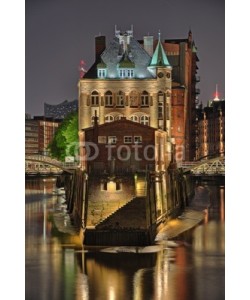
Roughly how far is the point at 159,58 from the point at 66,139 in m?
1.43

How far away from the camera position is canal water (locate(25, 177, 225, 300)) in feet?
24.7

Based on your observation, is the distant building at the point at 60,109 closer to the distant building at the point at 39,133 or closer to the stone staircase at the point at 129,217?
the distant building at the point at 39,133

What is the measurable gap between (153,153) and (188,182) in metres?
2.04

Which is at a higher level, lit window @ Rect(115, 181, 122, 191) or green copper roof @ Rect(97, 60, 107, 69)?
green copper roof @ Rect(97, 60, 107, 69)

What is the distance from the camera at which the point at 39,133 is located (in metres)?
8.51

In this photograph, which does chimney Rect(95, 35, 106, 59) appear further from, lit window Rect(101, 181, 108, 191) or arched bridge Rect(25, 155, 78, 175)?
lit window Rect(101, 181, 108, 191)

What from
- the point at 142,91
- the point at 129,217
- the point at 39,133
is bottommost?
the point at 129,217

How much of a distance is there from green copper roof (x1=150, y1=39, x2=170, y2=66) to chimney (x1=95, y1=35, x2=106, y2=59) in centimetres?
65

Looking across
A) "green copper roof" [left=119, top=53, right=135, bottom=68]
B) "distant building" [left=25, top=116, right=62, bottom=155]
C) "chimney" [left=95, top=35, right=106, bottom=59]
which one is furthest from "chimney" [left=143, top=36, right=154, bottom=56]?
"distant building" [left=25, top=116, right=62, bottom=155]

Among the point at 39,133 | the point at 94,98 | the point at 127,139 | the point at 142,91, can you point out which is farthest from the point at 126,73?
the point at 39,133

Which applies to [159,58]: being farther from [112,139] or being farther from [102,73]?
[112,139]

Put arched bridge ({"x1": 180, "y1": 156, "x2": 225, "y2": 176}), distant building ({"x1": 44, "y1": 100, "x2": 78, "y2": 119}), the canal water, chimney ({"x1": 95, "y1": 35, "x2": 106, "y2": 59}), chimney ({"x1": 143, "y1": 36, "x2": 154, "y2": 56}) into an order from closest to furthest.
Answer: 1. the canal water
2. distant building ({"x1": 44, "y1": 100, "x2": 78, "y2": 119})
3. chimney ({"x1": 95, "y1": 35, "x2": 106, "y2": 59})
4. chimney ({"x1": 143, "y1": 36, "x2": 154, "y2": 56})
5. arched bridge ({"x1": 180, "y1": 156, "x2": 225, "y2": 176})
